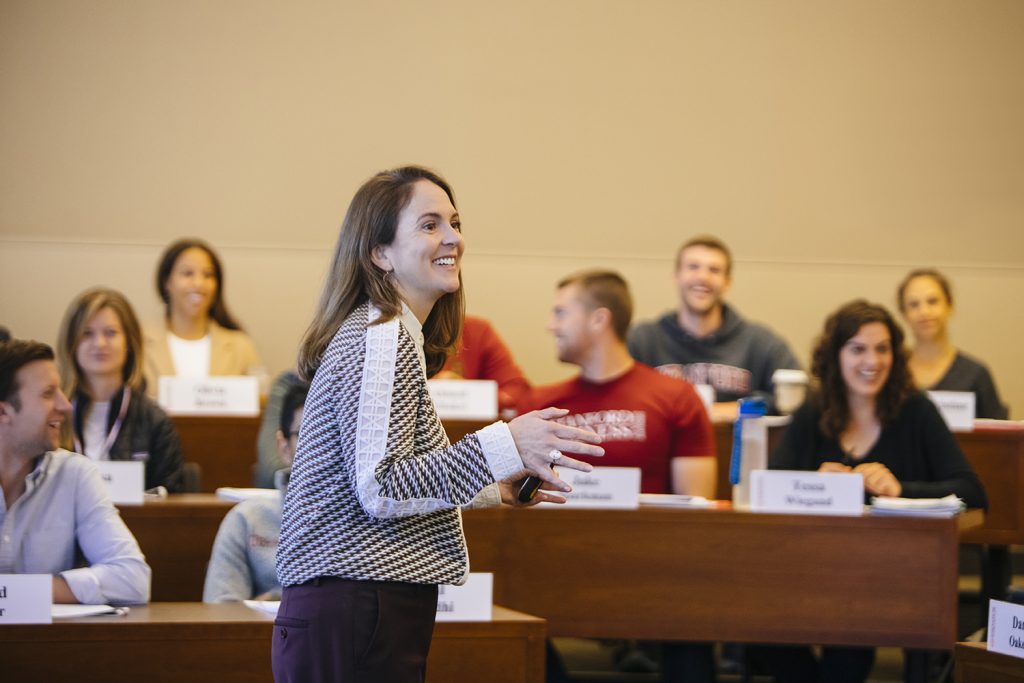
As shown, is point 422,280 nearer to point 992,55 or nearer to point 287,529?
point 287,529

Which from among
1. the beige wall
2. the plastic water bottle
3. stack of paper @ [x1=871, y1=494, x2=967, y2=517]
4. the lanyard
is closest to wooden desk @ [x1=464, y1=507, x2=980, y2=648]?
stack of paper @ [x1=871, y1=494, x2=967, y2=517]

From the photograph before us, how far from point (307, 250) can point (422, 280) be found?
4.76 metres

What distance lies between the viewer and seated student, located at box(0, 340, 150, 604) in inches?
108

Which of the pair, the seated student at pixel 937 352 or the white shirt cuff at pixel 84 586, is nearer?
the white shirt cuff at pixel 84 586

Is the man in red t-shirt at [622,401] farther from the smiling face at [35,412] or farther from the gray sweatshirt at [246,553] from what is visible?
the smiling face at [35,412]

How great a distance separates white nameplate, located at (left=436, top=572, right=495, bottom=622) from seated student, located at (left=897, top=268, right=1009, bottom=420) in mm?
3090

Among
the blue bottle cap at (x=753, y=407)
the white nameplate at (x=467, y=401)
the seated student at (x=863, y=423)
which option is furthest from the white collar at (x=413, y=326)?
the white nameplate at (x=467, y=401)

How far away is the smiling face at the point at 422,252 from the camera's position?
176cm

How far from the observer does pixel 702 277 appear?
16.9ft

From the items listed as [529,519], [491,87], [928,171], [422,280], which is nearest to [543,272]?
[491,87]

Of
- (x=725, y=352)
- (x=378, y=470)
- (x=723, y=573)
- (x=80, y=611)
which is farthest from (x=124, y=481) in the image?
(x=725, y=352)

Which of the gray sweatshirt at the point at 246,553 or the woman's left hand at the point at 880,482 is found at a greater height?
the woman's left hand at the point at 880,482

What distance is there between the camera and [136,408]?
4.00 meters

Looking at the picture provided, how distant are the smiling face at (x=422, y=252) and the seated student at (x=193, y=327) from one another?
11.3 ft
